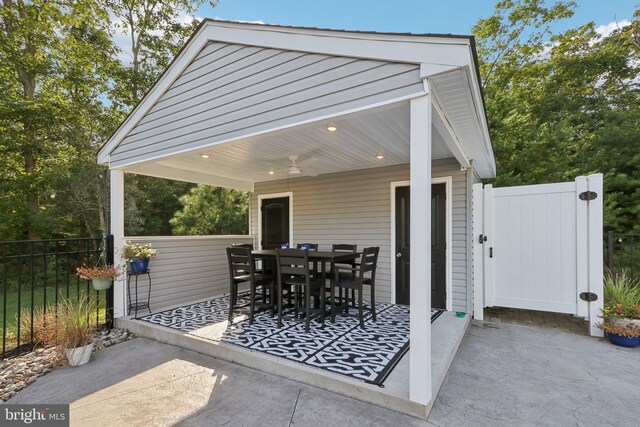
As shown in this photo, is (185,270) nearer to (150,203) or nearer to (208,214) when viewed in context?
(208,214)

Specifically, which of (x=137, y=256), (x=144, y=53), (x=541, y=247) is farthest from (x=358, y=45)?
(x=144, y=53)

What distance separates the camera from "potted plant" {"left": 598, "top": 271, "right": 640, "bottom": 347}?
3.41 metres

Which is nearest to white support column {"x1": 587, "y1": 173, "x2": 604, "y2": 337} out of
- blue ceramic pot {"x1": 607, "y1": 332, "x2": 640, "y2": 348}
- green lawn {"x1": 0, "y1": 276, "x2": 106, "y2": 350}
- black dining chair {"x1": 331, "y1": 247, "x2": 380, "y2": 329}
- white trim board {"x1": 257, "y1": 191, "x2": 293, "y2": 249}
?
blue ceramic pot {"x1": 607, "y1": 332, "x2": 640, "y2": 348}

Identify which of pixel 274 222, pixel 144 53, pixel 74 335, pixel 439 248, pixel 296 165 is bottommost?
pixel 74 335

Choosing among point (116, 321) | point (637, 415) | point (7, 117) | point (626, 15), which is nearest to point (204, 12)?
point (7, 117)

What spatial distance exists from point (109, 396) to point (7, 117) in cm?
951

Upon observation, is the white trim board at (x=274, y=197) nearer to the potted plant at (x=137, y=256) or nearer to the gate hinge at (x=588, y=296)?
the potted plant at (x=137, y=256)

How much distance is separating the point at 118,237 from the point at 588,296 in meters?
6.65

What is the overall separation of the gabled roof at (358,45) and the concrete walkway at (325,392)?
2.52 m

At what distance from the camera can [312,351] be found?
301 cm

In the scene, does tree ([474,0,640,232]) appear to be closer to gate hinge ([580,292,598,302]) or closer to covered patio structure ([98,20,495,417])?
covered patio structure ([98,20,495,417])

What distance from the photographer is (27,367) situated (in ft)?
10.0

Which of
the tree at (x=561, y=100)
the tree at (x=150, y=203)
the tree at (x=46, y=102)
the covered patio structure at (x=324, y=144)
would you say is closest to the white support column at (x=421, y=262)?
the covered patio structure at (x=324, y=144)

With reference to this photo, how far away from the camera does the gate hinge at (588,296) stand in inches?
148
